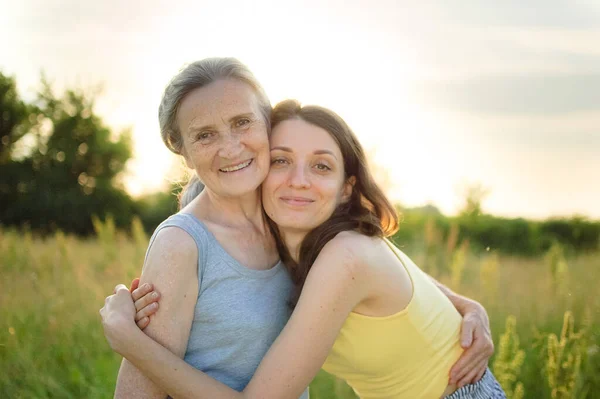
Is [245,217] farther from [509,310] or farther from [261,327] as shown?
[509,310]

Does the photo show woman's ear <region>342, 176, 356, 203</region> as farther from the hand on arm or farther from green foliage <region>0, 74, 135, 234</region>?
green foliage <region>0, 74, 135, 234</region>

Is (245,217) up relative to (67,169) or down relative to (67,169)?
up

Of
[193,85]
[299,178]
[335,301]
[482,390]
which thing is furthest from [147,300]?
[482,390]

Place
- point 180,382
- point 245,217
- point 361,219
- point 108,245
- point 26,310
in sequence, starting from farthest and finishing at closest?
point 108,245
point 26,310
point 245,217
point 361,219
point 180,382

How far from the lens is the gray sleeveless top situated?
239 centimetres

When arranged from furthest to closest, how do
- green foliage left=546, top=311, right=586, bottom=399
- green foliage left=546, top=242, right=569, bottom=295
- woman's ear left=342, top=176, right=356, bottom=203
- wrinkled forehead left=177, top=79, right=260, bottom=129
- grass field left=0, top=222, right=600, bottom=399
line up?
green foliage left=546, top=242, right=569, bottom=295
grass field left=0, top=222, right=600, bottom=399
green foliage left=546, top=311, right=586, bottom=399
woman's ear left=342, top=176, right=356, bottom=203
wrinkled forehead left=177, top=79, right=260, bottom=129

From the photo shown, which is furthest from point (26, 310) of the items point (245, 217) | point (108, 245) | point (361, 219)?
point (361, 219)

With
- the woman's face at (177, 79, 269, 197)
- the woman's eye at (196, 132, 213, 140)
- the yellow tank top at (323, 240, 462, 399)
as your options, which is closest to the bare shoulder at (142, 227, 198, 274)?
the woman's face at (177, 79, 269, 197)

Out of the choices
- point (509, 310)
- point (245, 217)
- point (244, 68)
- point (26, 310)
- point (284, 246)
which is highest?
point (244, 68)

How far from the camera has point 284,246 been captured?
2867 millimetres

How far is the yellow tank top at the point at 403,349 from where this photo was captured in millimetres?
2455

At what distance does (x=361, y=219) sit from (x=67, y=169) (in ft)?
77.3

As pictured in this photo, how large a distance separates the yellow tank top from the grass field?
0.68 meters

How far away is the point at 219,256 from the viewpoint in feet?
7.99
